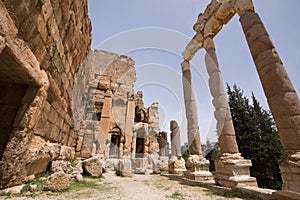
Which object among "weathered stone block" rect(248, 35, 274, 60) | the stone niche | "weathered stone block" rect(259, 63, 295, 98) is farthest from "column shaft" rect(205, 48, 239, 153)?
the stone niche

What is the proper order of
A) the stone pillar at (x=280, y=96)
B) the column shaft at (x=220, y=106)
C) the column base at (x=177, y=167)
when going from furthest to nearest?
the column base at (x=177, y=167) < the column shaft at (x=220, y=106) < the stone pillar at (x=280, y=96)

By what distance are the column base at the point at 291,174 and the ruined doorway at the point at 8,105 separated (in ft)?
18.5

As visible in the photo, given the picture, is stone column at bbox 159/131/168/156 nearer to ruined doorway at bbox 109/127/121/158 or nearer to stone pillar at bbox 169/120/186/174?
stone pillar at bbox 169/120/186/174

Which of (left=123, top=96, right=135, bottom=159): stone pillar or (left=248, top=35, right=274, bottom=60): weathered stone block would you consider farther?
(left=123, top=96, right=135, bottom=159): stone pillar

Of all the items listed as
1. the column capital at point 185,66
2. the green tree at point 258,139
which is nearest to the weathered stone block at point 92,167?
the column capital at point 185,66

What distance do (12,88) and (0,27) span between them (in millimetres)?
1860

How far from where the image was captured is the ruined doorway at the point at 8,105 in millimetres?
3111

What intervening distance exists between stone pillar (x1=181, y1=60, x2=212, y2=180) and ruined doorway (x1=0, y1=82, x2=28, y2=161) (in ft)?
21.3

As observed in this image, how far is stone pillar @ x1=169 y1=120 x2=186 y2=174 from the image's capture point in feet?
32.4

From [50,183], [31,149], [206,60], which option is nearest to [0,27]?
[31,149]

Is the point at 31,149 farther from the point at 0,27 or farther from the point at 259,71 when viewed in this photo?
the point at 259,71

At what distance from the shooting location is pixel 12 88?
132 inches

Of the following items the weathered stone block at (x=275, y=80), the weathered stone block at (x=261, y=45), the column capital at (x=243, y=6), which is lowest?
the weathered stone block at (x=275, y=80)

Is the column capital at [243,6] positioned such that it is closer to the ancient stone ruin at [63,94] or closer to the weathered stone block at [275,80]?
the ancient stone ruin at [63,94]
